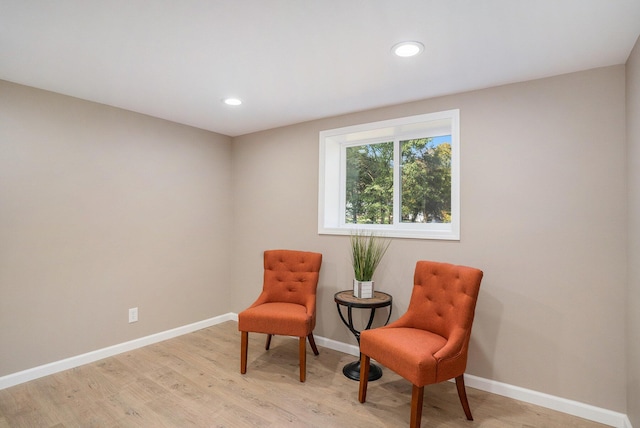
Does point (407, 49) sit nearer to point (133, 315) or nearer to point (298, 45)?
point (298, 45)

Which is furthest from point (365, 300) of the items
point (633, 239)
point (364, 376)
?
point (633, 239)

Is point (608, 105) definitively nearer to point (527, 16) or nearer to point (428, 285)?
point (527, 16)

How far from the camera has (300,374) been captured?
2.56m

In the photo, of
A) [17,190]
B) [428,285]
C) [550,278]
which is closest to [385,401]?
[428,285]

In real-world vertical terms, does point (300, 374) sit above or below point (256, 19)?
below

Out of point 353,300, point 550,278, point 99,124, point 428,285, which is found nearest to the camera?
point 550,278

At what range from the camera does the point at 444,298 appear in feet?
7.51

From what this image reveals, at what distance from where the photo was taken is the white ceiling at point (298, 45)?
160 cm

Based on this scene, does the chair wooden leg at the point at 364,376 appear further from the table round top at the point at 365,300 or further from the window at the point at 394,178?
Answer: the window at the point at 394,178

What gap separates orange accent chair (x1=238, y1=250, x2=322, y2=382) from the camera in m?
2.57

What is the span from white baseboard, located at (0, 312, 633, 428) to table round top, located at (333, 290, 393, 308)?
661mm

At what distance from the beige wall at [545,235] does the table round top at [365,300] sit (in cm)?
24

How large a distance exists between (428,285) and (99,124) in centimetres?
314

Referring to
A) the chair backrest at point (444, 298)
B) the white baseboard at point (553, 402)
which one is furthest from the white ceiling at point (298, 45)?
the white baseboard at point (553, 402)
